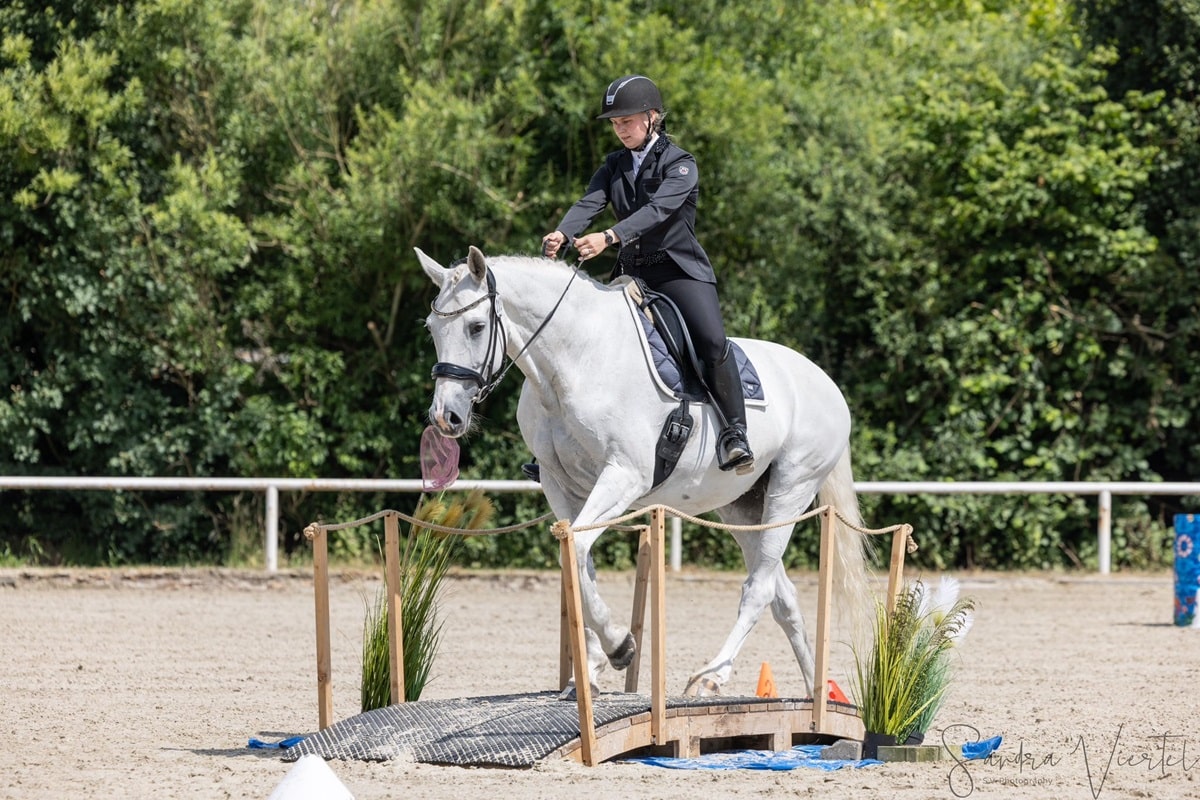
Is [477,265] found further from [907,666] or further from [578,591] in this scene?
[907,666]

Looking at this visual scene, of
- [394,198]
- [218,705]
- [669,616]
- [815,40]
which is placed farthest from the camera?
[815,40]

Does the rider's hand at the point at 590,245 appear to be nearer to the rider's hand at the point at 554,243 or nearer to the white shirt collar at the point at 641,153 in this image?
the rider's hand at the point at 554,243

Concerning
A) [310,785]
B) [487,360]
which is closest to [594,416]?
[487,360]

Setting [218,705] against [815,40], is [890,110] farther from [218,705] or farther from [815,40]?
[218,705]

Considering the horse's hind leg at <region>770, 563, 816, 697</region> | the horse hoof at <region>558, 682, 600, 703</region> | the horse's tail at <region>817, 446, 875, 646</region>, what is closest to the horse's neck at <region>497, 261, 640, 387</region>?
the horse hoof at <region>558, 682, 600, 703</region>

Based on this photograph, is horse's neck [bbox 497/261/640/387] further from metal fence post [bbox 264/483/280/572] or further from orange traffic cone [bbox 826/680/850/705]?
metal fence post [bbox 264/483/280/572]

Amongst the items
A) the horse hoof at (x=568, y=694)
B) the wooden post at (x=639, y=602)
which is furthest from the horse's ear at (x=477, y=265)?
the horse hoof at (x=568, y=694)

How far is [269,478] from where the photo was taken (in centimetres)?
1481

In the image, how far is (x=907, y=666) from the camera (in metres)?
5.98

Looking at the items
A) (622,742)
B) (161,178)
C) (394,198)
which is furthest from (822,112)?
(622,742)

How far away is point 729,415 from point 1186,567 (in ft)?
20.0

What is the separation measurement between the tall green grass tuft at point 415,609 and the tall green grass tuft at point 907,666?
1804mm

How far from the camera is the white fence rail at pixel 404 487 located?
44.1 feet

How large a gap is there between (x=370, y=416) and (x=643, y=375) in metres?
9.12
